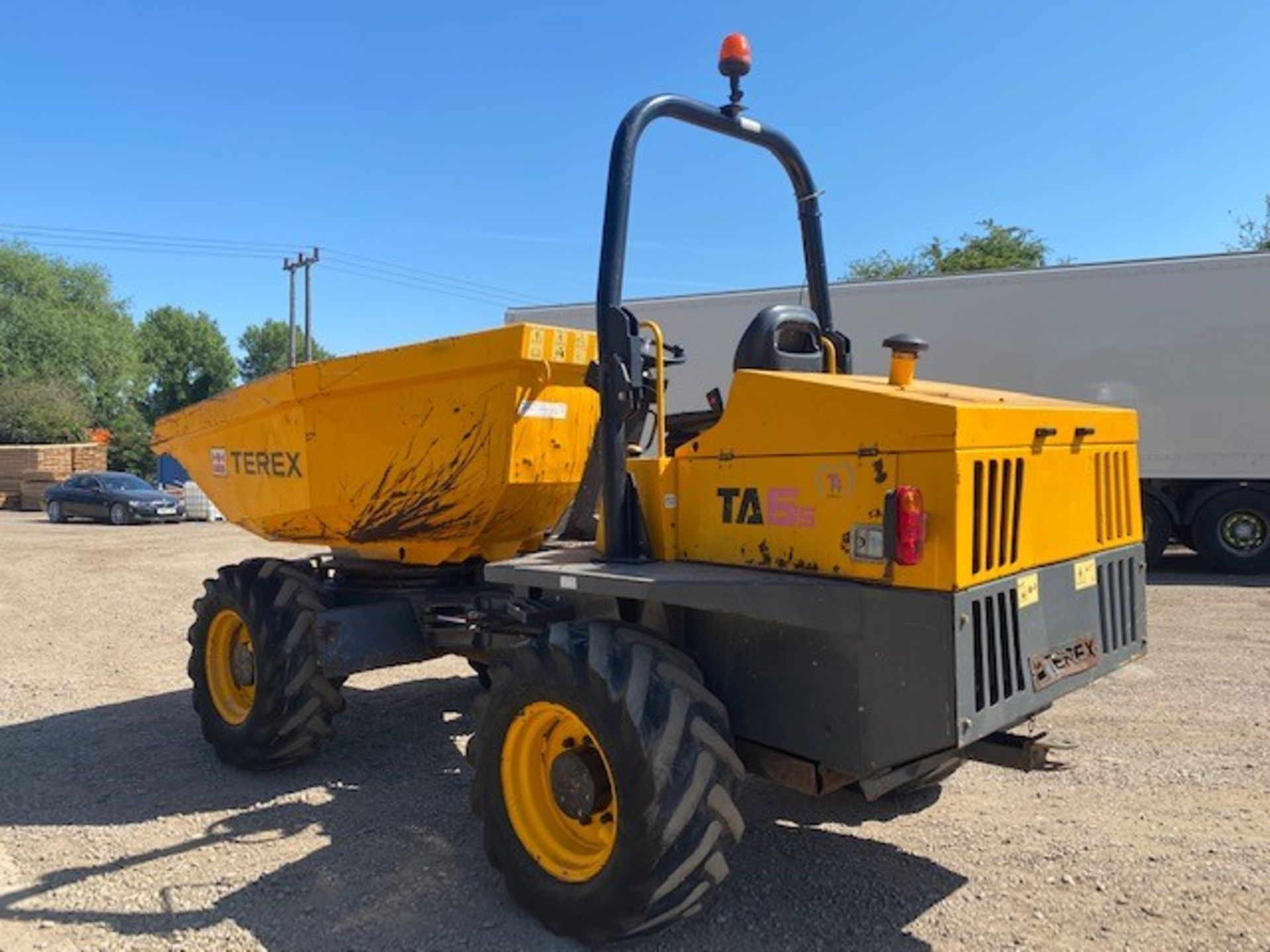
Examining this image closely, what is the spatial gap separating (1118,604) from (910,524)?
132 centimetres

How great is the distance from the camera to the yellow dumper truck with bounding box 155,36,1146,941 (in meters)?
2.92

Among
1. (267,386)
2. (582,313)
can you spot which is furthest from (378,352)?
(582,313)

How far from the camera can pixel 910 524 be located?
2.85m

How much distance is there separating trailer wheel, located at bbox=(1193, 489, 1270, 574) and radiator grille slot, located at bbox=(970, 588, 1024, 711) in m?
10.7

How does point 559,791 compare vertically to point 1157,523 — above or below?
below

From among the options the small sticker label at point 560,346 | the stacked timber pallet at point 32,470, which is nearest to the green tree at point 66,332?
the stacked timber pallet at point 32,470

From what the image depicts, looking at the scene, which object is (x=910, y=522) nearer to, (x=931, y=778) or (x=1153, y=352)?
(x=931, y=778)

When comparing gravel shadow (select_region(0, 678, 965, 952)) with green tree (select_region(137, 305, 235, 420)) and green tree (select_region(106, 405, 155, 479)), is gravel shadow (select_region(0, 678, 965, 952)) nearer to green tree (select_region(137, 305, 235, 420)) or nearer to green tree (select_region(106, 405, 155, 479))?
green tree (select_region(106, 405, 155, 479))

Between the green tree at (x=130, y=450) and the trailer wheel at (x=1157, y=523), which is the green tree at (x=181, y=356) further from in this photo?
the trailer wheel at (x=1157, y=523)

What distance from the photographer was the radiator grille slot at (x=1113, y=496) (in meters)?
3.56

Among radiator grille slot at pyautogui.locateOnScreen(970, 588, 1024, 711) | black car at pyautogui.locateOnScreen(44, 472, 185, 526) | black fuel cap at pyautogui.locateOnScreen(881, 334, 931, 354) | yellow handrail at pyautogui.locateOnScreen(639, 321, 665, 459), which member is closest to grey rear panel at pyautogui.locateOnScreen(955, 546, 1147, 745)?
radiator grille slot at pyautogui.locateOnScreen(970, 588, 1024, 711)

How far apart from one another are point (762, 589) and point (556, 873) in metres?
1.32

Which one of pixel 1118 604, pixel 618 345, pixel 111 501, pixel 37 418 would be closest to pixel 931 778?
pixel 1118 604

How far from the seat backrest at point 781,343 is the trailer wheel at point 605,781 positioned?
114cm
